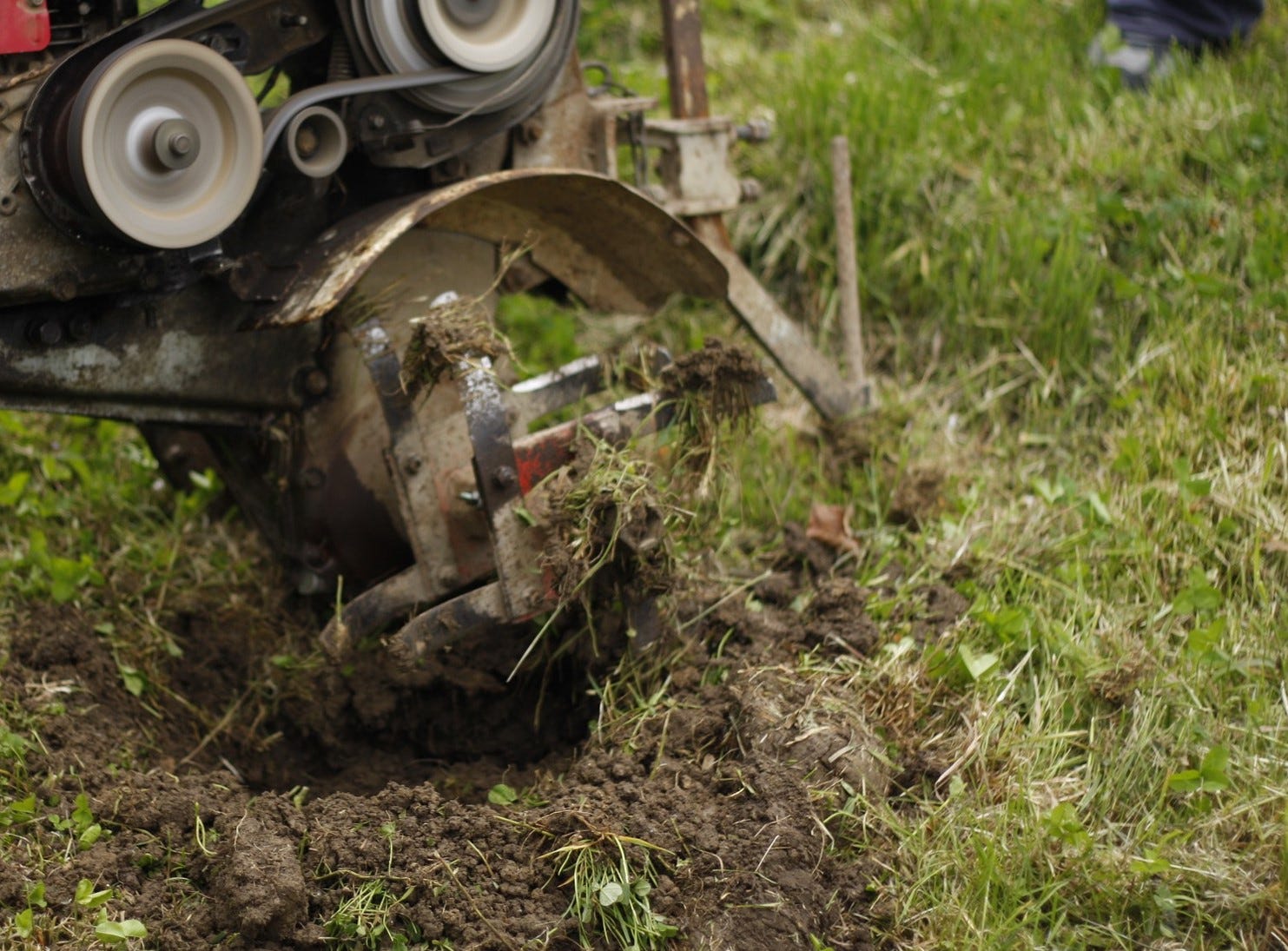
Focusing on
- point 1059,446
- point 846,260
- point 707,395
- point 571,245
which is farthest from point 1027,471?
point 571,245

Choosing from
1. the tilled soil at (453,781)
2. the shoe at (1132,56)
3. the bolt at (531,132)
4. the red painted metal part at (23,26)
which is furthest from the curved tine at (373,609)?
the shoe at (1132,56)

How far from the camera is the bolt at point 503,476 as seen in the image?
2824 mm

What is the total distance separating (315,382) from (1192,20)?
3.56m

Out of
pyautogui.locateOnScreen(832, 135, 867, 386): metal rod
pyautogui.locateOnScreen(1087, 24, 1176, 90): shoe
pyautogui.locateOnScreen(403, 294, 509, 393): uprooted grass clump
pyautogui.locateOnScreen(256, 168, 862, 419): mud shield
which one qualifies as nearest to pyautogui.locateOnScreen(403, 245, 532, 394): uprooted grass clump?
pyautogui.locateOnScreen(403, 294, 509, 393): uprooted grass clump

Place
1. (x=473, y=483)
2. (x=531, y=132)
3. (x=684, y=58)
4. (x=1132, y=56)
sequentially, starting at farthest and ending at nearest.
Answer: (x=1132, y=56)
(x=684, y=58)
(x=531, y=132)
(x=473, y=483)

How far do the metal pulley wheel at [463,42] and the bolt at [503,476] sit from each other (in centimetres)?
81

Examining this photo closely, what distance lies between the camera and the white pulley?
9.32 ft

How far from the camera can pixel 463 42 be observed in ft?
9.49

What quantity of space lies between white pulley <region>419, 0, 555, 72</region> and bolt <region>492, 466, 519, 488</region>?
34.3 inches

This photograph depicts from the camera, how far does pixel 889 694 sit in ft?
9.84

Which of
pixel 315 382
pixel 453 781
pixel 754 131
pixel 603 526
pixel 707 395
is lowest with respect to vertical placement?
pixel 453 781

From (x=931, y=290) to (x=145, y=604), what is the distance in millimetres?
2562

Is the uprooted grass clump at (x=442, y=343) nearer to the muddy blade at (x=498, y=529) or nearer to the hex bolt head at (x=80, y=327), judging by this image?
A: the muddy blade at (x=498, y=529)

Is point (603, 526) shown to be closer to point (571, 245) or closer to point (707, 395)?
point (707, 395)
